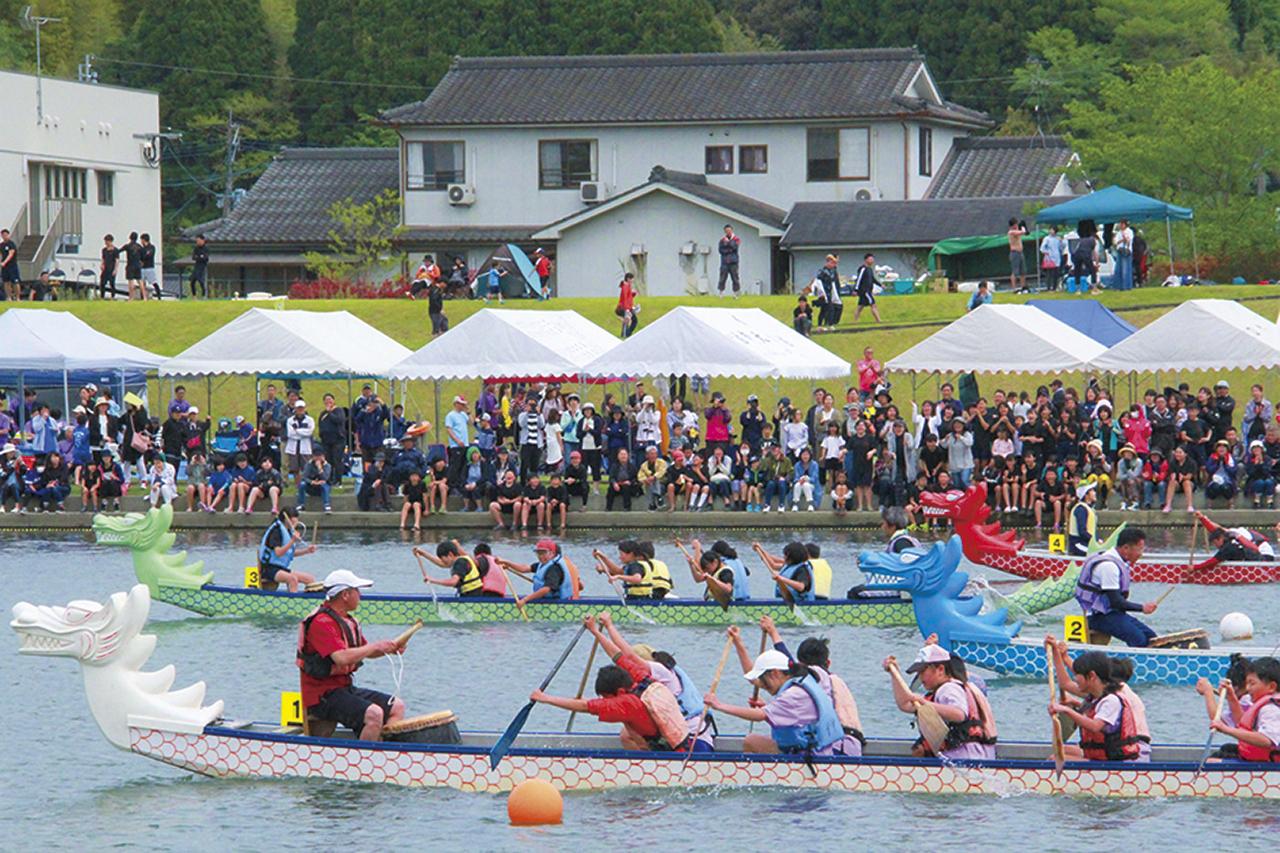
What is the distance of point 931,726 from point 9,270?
42105 mm

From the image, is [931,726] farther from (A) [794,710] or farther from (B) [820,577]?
(B) [820,577]

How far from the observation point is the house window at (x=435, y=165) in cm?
6550

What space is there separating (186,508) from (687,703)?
22.7 m

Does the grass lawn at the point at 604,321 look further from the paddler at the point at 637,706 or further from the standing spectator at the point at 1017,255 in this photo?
the paddler at the point at 637,706

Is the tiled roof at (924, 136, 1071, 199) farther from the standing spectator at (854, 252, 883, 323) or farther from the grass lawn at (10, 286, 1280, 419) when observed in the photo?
the standing spectator at (854, 252, 883, 323)

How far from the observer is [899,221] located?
59.4 metres

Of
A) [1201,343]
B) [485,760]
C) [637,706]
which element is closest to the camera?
[637,706]

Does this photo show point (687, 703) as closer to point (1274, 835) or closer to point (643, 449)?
point (1274, 835)

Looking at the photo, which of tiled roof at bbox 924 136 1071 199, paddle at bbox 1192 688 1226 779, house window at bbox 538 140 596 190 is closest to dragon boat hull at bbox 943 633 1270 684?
paddle at bbox 1192 688 1226 779

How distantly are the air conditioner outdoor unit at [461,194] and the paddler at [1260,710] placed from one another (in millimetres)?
50233

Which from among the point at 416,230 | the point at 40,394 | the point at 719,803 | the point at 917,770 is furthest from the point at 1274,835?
the point at 416,230

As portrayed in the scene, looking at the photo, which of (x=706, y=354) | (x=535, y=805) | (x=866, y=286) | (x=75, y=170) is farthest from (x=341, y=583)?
(x=75, y=170)

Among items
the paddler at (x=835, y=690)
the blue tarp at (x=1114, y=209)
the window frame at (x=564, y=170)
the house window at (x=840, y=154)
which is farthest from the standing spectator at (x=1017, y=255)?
the paddler at (x=835, y=690)

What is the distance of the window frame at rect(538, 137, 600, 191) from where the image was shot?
213ft
